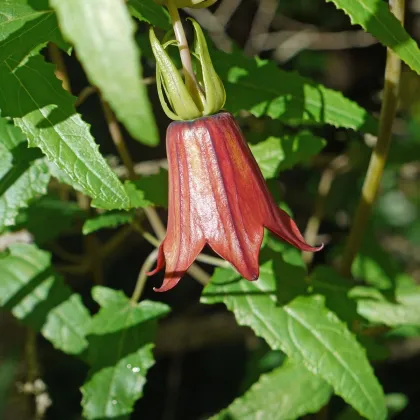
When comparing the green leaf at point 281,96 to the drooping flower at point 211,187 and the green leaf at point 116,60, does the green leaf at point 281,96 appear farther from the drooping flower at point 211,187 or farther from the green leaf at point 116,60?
the green leaf at point 116,60

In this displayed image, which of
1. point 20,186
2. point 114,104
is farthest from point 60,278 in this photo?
point 114,104

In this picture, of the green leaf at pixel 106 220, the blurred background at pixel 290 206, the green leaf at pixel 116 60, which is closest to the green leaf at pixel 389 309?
the green leaf at pixel 106 220

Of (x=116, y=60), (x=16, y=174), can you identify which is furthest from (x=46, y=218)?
(x=116, y=60)

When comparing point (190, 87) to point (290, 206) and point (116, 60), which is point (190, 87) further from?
point (290, 206)

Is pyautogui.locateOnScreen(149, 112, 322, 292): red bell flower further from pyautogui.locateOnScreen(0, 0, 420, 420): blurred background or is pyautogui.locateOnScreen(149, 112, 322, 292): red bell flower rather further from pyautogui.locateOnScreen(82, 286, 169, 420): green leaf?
pyautogui.locateOnScreen(0, 0, 420, 420): blurred background

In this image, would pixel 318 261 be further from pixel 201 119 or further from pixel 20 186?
pixel 201 119

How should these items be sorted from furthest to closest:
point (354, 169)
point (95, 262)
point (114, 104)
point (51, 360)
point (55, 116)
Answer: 1. point (51, 360)
2. point (354, 169)
3. point (95, 262)
4. point (55, 116)
5. point (114, 104)
